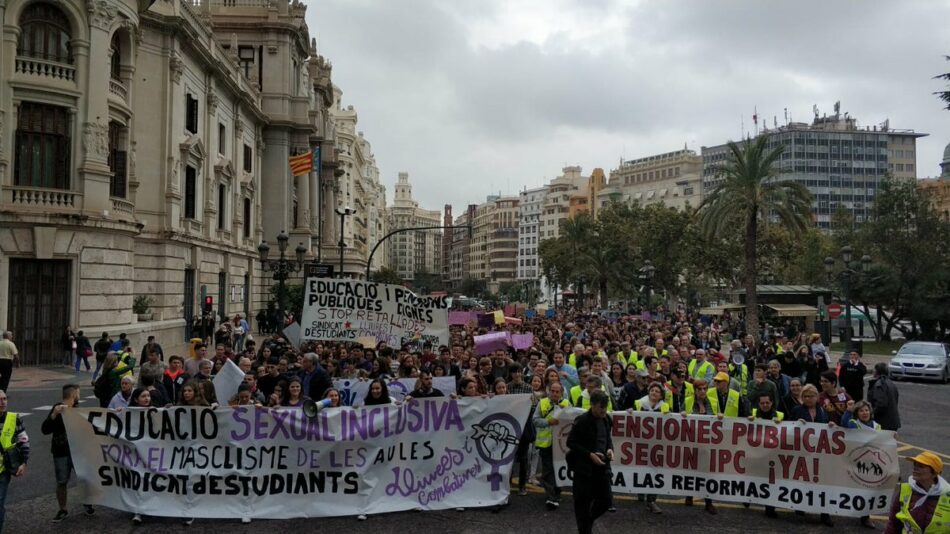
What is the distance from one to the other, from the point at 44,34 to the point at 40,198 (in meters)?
5.53

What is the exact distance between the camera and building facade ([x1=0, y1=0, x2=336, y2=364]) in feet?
77.2

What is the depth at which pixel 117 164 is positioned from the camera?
92.8 feet

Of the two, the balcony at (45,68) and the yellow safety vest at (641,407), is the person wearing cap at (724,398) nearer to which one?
the yellow safety vest at (641,407)

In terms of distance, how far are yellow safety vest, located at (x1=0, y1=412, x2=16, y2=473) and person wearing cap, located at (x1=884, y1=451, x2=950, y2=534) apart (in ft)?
26.4

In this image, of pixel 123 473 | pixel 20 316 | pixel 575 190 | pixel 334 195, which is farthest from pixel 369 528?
pixel 575 190

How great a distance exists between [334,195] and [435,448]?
184 ft

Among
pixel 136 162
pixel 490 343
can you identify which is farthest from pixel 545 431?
pixel 136 162

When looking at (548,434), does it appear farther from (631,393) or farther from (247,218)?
(247,218)

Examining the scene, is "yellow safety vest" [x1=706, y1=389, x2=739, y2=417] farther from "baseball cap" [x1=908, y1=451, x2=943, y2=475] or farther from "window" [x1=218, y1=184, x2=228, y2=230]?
"window" [x1=218, y1=184, x2=228, y2=230]

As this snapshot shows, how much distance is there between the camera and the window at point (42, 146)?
936 inches

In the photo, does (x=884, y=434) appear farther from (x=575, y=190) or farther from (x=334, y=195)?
(x=575, y=190)

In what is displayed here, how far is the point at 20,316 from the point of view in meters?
23.4

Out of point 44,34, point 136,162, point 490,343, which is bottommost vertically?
point 490,343

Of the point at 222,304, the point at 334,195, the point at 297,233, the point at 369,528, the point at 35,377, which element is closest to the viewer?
the point at 369,528
